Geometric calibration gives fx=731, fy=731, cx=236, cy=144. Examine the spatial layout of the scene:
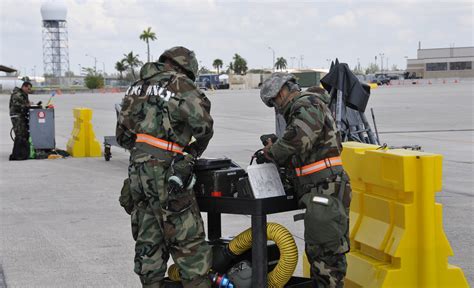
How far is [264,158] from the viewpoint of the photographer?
16.7ft

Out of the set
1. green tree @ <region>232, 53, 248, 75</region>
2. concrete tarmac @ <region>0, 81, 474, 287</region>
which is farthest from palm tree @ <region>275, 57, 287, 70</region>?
concrete tarmac @ <region>0, 81, 474, 287</region>

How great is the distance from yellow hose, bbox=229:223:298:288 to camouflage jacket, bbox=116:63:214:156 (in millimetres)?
756

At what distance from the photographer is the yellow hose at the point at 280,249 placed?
507 cm

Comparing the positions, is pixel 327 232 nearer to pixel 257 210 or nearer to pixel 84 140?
pixel 257 210

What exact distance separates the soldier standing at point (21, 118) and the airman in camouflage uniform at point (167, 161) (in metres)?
11.2

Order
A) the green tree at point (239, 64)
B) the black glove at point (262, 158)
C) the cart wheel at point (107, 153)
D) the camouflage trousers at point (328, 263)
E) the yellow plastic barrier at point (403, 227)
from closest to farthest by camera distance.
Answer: the camouflage trousers at point (328, 263)
the black glove at point (262, 158)
the yellow plastic barrier at point (403, 227)
the cart wheel at point (107, 153)
the green tree at point (239, 64)

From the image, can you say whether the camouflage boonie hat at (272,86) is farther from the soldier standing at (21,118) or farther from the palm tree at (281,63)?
the palm tree at (281,63)

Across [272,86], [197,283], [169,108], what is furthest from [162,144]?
[197,283]

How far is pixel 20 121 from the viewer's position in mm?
15773

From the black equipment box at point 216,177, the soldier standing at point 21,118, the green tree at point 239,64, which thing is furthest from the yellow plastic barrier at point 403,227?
the green tree at point 239,64

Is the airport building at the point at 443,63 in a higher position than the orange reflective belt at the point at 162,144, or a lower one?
higher

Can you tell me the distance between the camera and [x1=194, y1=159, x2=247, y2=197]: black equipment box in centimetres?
504

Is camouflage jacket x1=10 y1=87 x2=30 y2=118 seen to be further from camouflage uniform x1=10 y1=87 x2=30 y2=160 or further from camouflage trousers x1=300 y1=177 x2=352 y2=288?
camouflage trousers x1=300 y1=177 x2=352 y2=288

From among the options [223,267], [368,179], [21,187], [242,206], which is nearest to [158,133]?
[242,206]
